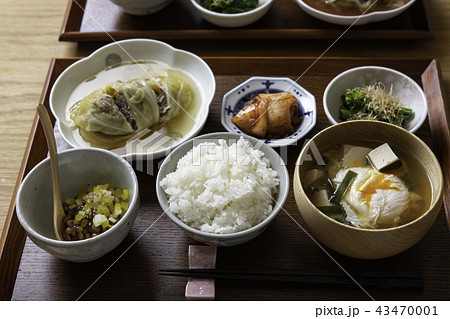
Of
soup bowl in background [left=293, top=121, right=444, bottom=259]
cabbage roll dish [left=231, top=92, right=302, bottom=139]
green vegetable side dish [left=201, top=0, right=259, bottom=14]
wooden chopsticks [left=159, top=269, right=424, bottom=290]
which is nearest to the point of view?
soup bowl in background [left=293, top=121, right=444, bottom=259]

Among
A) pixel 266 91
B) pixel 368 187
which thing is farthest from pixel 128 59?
pixel 368 187

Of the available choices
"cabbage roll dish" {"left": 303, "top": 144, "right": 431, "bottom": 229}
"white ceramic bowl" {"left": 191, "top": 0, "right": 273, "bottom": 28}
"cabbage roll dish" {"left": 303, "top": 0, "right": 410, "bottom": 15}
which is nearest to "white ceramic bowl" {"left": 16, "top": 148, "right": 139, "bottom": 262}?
"cabbage roll dish" {"left": 303, "top": 144, "right": 431, "bottom": 229}

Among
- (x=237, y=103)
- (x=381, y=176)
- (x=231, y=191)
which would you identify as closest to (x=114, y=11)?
(x=237, y=103)

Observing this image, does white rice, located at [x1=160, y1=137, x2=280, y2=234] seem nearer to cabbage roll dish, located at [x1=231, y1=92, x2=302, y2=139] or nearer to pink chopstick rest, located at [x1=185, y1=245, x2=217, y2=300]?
pink chopstick rest, located at [x1=185, y1=245, x2=217, y2=300]

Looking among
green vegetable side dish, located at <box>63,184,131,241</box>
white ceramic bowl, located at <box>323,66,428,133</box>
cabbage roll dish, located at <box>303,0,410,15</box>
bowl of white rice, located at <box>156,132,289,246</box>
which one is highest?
cabbage roll dish, located at <box>303,0,410,15</box>

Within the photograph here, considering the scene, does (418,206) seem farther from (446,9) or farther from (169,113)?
(446,9)

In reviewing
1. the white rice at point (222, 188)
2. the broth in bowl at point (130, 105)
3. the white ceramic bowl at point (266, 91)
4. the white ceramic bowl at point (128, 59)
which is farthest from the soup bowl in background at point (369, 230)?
the broth in bowl at point (130, 105)
